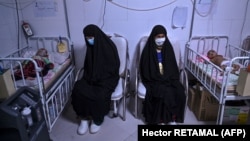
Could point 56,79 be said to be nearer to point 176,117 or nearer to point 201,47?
point 176,117

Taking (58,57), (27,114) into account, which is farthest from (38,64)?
(27,114)

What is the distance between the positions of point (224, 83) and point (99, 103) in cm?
110

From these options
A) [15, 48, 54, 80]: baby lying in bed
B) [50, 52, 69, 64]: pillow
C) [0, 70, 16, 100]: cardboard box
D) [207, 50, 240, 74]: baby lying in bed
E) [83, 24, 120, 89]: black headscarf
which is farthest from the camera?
[50, 52, 69, 64]: pillow

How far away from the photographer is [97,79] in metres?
2.04

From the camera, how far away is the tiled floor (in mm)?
1940

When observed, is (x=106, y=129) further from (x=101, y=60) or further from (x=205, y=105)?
(x=205, y=105)

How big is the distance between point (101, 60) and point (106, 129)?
0.71 m

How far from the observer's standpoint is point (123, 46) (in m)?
2.28

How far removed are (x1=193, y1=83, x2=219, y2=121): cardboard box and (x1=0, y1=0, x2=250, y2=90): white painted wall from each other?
658 millimetres

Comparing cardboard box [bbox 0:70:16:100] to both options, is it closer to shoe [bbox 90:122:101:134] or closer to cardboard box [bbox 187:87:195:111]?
shoe [bbox 90:122:101:134]

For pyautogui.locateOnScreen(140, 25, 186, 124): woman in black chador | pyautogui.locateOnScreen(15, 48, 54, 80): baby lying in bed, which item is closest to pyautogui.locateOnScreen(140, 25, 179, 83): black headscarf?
pyautogui.locateOnScreen(140, 25, 186, 124): woman in black chador

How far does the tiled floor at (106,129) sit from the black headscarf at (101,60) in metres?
0.43

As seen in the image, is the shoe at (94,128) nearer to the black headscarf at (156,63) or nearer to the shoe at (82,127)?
the shoe at (82,127)

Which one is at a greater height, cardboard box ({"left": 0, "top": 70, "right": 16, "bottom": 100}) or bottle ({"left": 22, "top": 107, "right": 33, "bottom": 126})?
cardboard box ({"left": 0, "top": 70, "right": 16, "bottom": 100})
